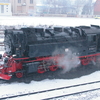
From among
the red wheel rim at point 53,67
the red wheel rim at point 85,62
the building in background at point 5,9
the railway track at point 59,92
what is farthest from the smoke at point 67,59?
the building in background at point 5,9

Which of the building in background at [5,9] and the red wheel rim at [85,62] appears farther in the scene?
the building in background at [5,9]

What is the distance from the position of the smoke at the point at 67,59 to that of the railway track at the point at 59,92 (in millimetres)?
2353

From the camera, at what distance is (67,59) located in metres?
12.2

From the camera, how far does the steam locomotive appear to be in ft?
33.3

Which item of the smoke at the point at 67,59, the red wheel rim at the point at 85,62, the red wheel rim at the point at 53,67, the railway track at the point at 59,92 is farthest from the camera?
the red wheel rim at the point at 85,62

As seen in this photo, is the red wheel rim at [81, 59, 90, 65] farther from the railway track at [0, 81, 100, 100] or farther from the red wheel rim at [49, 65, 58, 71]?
the railway track at [0, 81, 100, 100]

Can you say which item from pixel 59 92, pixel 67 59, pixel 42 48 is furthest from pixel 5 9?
pixel 59 92

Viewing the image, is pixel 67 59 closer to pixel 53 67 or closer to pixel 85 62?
pixel 53 67

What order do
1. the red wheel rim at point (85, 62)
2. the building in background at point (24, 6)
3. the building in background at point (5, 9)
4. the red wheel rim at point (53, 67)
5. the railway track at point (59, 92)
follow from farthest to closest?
the building in background at point (24, 6) < the building in background at point (5, 9) < the red wheel rim at point (85, 62) < the red wheel rim at point (53, 67) < the railway track at point (59, 92)

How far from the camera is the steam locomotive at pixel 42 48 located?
10.2 m

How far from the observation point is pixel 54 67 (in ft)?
40.5

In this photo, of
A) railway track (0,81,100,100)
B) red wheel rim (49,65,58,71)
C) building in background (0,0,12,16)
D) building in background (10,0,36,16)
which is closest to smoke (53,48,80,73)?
red wheel rim (49,65,58,71)

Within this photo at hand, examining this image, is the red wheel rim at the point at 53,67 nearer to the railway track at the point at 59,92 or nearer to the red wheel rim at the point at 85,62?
the railway track at the point at 59,92

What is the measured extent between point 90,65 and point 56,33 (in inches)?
182
